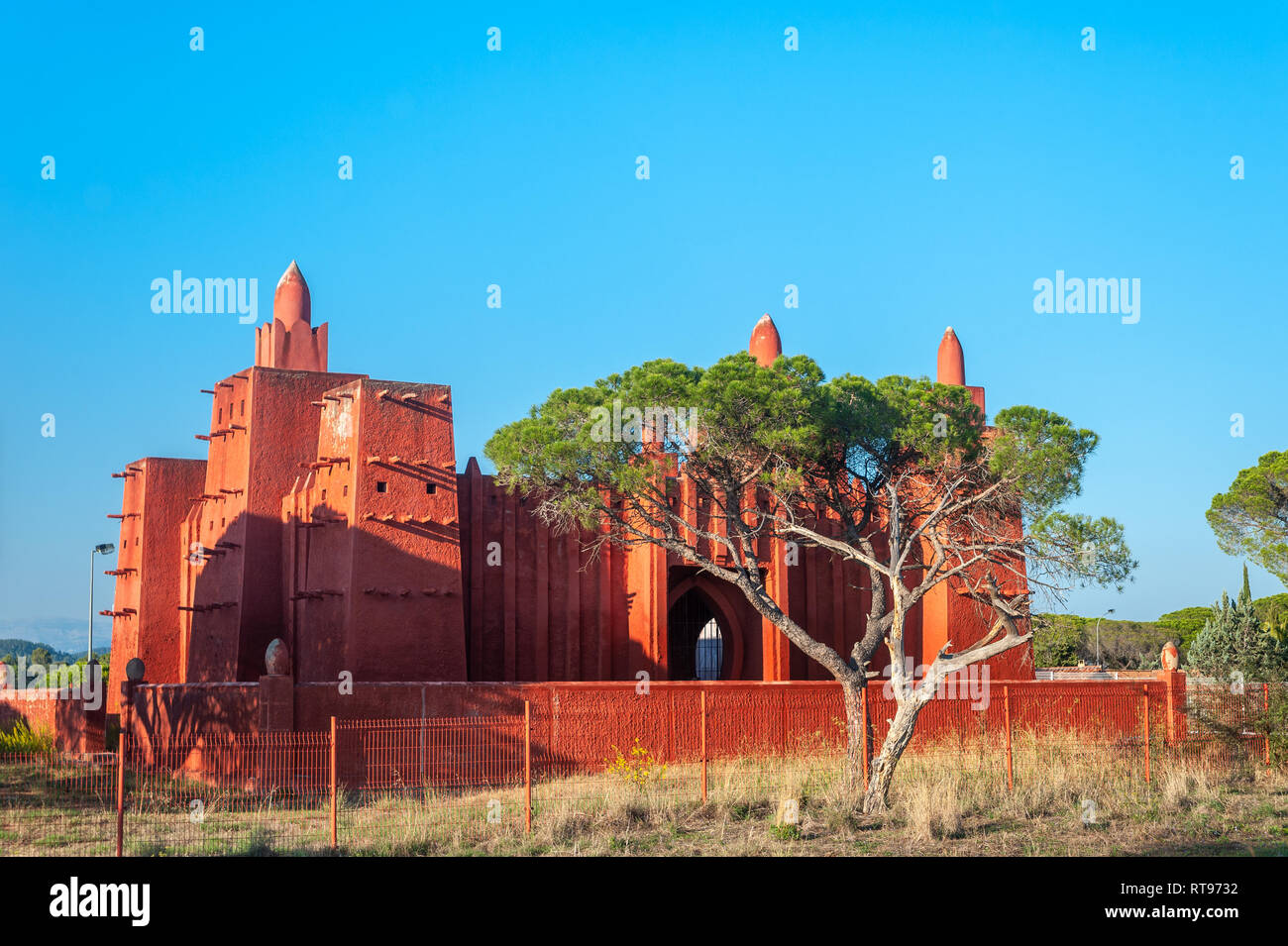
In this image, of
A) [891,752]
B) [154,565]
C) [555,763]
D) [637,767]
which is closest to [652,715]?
[637,767]

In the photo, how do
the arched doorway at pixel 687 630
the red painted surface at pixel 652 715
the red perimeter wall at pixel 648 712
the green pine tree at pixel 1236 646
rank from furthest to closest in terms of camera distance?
the green pine tree at pixel 1236 646 → the arched doorway at pixel 687 630 → the red perimeter wall at pixel 648 712 → the red painted surface at pixel 652 715

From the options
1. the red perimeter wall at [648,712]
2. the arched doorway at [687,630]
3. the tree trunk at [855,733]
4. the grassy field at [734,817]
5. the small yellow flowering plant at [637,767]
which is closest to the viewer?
the grassy field at [734,817]

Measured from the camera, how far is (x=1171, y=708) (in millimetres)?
23078

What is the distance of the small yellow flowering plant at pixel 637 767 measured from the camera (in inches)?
712

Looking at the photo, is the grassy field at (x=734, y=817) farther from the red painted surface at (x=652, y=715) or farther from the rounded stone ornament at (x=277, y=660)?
the rounded stone ornament at (x=277, y=660)

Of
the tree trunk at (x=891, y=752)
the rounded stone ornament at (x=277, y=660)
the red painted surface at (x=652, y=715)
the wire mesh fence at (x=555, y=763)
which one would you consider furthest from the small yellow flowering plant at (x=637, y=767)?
the rounded stone ornament at (x=277, y=660)

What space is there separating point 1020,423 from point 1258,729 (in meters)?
7.57

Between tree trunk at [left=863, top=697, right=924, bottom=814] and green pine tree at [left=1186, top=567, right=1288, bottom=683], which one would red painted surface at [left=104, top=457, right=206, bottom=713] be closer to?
tree trunk at [left=863, top=697, right=924, bottom=814]

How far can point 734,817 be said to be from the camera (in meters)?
16.2

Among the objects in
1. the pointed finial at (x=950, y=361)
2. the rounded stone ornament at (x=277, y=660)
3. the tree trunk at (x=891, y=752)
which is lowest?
the tree trunk at (x=891, y=752)

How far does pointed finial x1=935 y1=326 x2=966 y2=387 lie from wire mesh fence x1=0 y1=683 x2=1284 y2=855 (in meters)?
6.86

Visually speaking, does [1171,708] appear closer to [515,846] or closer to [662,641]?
[662,641]

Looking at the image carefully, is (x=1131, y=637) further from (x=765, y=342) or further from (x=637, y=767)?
(x=637, y=767)

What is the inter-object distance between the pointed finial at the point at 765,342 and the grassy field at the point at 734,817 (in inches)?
434
